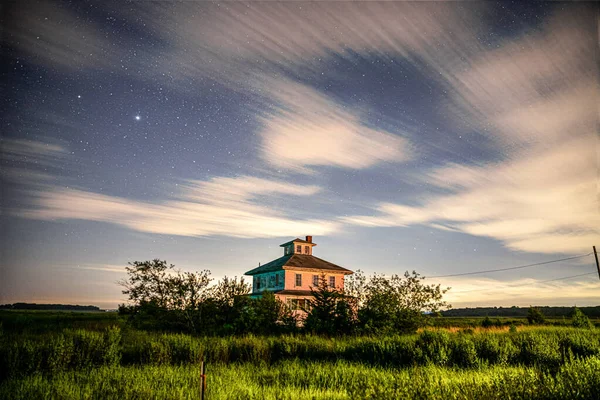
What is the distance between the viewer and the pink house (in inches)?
1487

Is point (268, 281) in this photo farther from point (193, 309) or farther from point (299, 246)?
point (193, 309)

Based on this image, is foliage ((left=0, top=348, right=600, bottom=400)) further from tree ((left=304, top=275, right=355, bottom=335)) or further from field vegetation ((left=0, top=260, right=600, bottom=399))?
tree ((left=304, top=275, right=355, bottom=335))

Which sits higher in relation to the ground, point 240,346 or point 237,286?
point 237,286

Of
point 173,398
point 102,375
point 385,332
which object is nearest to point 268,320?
point 385,332

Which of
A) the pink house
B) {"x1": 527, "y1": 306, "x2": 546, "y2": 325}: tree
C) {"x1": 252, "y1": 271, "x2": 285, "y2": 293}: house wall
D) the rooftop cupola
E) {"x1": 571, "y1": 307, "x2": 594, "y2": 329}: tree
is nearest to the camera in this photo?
{"x1": 571, "y1": 307, "x2": 594, "y2": 329}: tree

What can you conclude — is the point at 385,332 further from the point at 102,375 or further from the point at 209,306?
the point at 102,375

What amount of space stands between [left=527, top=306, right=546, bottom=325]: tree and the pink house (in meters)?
28.1

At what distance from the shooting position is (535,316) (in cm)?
5119

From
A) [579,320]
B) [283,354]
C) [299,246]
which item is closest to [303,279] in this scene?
[299,246]

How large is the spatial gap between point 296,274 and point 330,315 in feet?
53.5

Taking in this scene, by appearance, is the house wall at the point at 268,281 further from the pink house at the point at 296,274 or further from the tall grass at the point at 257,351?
the tall grass at the point at 257,351

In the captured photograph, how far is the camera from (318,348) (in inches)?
672

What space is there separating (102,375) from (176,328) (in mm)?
11702

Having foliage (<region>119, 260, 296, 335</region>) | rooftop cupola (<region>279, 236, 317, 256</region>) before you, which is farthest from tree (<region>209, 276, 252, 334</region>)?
rooftop cupola (<region>279, 236, 317, 256</region>)
